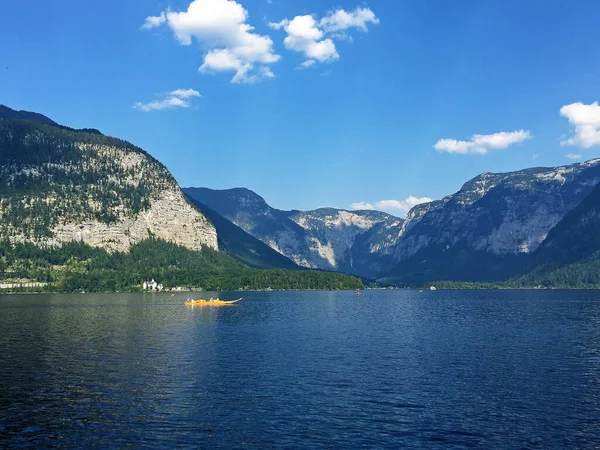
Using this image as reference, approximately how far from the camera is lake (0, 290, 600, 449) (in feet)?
150

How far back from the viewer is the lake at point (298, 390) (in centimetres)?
4559

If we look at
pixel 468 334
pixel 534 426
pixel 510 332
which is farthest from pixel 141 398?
pixel 510 332

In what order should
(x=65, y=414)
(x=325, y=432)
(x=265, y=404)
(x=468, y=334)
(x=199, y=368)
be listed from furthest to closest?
(x=468, y=334)
(x=199, y=368)
(x=265, y=404)
(x=65, y=414)
(x=325, y=432)

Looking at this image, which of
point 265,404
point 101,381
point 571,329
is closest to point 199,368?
point 101,381

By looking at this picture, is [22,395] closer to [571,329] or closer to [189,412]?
[189,412]

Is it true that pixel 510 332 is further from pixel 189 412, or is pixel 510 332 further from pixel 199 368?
pixel 189 412

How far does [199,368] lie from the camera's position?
247 feet

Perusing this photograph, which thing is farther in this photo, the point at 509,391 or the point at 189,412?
the point at 509,391

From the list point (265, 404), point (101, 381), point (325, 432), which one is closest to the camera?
point (325, 432)

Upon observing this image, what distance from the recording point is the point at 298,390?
203ft

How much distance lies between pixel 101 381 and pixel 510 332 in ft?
308

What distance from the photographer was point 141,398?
58.1 meters

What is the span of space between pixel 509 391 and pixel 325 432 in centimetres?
2762

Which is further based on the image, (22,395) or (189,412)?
(22,395)
